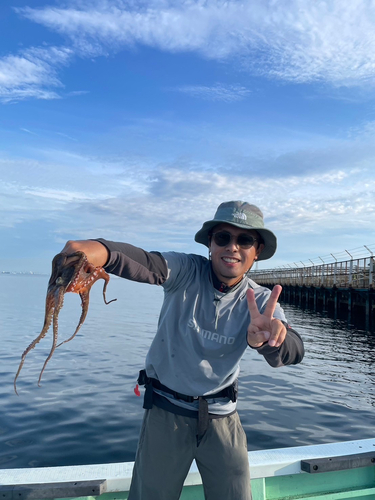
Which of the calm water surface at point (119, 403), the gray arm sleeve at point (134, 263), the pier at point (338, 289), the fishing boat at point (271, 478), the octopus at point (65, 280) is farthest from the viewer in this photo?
the pier at point (338, 289)

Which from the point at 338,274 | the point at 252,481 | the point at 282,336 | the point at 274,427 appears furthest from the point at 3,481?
the point at 338,274

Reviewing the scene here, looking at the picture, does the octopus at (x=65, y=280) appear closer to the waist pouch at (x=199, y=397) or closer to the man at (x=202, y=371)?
the man at (x=202, y=371)

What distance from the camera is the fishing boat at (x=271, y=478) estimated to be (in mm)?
3186

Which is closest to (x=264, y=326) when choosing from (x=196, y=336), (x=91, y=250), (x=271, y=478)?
(x=196, y=336)

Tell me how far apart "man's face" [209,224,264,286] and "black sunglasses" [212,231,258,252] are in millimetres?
16

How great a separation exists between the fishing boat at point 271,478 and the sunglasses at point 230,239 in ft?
6.53

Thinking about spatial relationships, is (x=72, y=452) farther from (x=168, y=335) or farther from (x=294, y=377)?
(x=294, y=377)

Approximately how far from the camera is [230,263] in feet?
9.89

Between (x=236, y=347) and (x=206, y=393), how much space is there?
40 centimetres

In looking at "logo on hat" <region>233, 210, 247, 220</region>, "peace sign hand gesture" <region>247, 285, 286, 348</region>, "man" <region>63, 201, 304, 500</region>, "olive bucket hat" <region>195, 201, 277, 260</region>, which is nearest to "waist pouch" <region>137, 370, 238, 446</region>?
"man" <region>63, 201, 304, 500</region>

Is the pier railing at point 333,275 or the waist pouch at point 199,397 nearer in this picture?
the waist pouch at point 199,397

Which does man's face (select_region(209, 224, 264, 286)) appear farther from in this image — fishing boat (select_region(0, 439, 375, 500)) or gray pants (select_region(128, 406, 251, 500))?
fishing boat (select_region(0, 439, 375, 500))

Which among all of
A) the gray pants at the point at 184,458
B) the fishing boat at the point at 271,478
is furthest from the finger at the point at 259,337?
the fishing boat at the point at 271,478

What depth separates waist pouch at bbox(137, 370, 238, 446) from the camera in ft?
9.64
